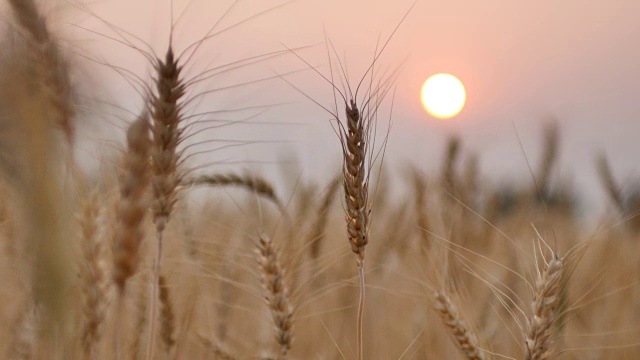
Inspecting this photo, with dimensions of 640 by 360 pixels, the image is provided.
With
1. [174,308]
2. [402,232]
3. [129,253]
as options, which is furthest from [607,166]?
[129,253]

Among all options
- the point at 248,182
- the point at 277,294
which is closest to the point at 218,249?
the point at 248,182

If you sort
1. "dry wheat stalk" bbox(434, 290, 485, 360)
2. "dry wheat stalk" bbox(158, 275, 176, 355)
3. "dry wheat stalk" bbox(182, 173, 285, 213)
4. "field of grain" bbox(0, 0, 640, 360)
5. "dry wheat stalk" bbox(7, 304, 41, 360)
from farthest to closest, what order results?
1. "dry wheat stalk" bbox(182, 173, 285, 213)
2. "dry wheat stalk" bbox(158, 275, 176, 355)
3. "dry wheat stalk" bbox(7, 304, 41, 360)
4. "dry wheat stalk" bbox(434, 290, 485, 360)
5. "field of grain" bbox(0, 0, 640, 360)

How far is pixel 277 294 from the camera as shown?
152 cm

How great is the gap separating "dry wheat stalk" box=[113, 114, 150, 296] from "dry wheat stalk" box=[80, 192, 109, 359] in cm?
9

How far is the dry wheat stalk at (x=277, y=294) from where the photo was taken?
149 cm

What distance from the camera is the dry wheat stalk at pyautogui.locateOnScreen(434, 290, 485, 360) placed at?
4.62 ft

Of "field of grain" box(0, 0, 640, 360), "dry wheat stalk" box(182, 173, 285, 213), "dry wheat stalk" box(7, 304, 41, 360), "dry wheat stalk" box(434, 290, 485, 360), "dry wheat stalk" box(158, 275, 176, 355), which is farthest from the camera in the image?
"dry wheat stalk" box(182, 173, 285, 213)

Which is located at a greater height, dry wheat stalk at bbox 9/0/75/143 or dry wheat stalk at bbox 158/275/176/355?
dry wheat stalk at bbox 9/0/75/143

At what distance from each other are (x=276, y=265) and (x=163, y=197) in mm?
406

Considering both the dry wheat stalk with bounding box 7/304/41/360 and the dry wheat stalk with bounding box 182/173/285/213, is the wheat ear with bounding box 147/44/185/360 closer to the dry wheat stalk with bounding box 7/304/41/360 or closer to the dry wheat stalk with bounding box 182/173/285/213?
the dry wheat stalk with bounding box 7/304/41/360

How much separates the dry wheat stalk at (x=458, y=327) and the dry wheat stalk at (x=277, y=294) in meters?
0.32

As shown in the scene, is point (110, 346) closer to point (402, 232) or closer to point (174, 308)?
point (174, 308)

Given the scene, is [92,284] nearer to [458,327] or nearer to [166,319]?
[166,319]

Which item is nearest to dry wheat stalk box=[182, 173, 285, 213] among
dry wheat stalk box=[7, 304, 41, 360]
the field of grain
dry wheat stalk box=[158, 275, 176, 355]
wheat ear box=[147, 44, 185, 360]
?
the field of grain
